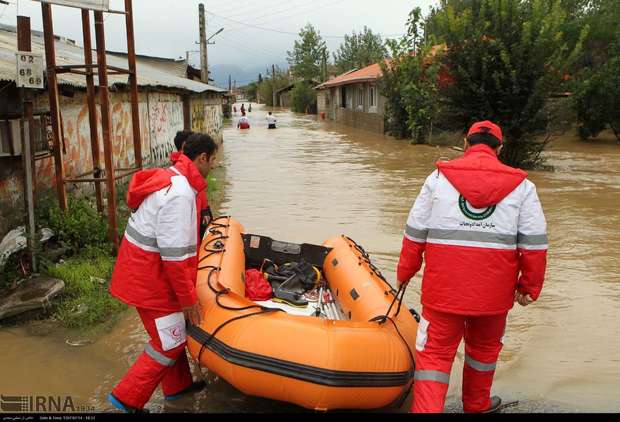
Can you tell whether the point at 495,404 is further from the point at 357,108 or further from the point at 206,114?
the point at 357,108

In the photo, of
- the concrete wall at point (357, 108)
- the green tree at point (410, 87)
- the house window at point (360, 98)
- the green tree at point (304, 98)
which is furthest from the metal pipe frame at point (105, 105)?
the green tree at point (304, 98)

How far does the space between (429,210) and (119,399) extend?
209cm

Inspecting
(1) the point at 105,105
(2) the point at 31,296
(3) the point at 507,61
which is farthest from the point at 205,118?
(2) the point at 31,296

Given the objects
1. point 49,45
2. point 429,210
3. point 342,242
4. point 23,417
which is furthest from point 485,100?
point 23,417

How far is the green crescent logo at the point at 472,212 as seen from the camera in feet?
9.98

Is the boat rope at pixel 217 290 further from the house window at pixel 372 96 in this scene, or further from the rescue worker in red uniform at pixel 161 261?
the house window at pixel 372 96

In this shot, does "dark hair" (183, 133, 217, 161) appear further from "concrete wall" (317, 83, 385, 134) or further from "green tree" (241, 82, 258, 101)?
"green tree" (241, 82, 258, 101)

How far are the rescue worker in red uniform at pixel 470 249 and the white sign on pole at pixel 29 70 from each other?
388 cm

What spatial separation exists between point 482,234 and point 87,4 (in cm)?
457

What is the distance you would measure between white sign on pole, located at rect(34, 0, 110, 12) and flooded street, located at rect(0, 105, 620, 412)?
298 cm

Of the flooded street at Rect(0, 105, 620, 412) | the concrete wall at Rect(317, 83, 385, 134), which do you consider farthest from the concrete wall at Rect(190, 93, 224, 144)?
the concrete wall at Rect(317, 83, 385, 134)

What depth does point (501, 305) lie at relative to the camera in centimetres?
312

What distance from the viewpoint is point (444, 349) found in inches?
127

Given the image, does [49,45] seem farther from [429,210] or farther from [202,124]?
[202,124]
